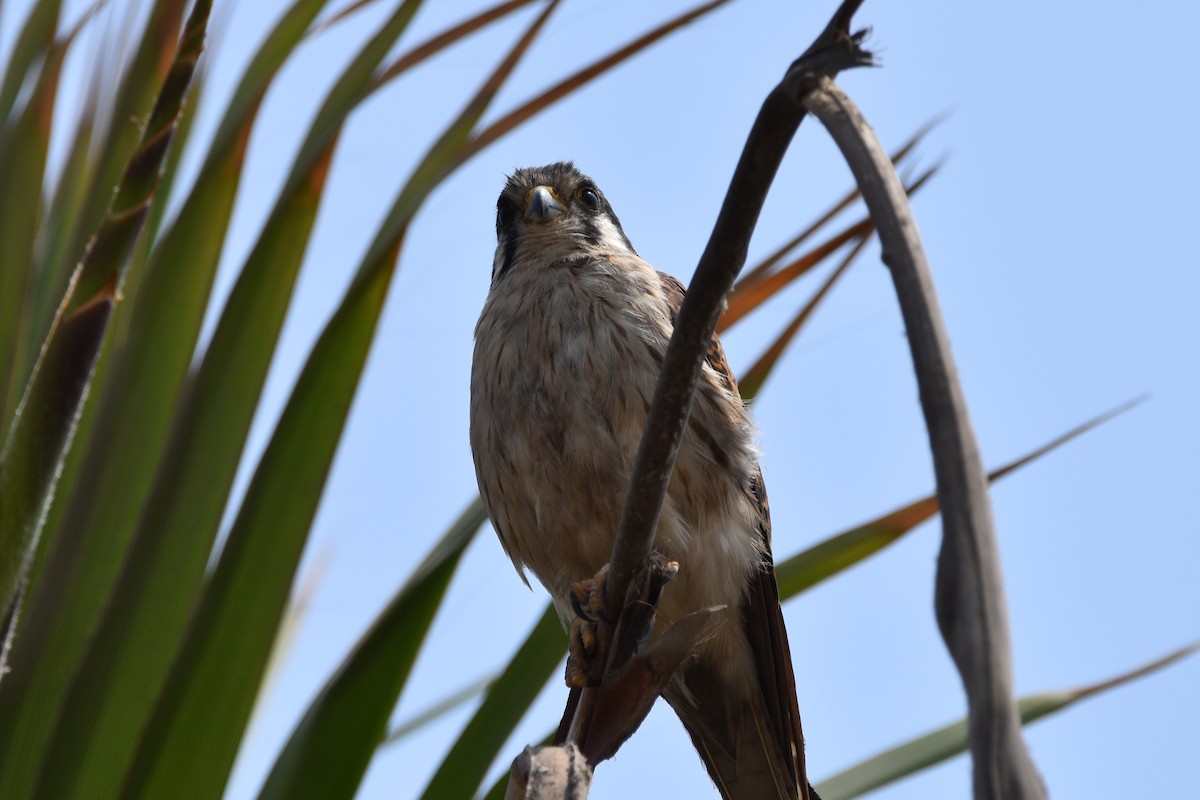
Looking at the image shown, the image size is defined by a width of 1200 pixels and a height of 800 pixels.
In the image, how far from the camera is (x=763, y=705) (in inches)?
124

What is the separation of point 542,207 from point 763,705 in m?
1.38

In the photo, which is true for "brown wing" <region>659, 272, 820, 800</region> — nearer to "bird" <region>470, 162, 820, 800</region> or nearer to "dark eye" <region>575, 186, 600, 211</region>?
"bird" <region>470, 162, 820, 800</region>

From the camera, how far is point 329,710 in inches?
87.8

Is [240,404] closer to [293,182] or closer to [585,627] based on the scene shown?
[293,182]

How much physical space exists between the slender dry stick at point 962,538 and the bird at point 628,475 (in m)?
1.90

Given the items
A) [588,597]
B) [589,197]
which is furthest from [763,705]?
[589,197]

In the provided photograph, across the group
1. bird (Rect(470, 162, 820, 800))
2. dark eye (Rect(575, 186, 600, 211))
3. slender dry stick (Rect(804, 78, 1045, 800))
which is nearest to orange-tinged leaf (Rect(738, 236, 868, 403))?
bird (Rect(470, 162, 820, 800))

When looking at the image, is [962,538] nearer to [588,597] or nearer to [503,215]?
[588,597]

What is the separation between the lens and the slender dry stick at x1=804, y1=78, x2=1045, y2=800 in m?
0.66

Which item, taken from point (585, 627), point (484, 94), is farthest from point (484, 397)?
point (585, 627)

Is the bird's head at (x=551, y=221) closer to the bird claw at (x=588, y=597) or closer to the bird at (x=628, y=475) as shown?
the bird at (x=628, y=475)

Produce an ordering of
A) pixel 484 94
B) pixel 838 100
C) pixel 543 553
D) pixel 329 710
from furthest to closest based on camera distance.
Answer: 1. pixel 543 553
2. pixel 484 94
3. pixel 329 710
4. pixel 838 100

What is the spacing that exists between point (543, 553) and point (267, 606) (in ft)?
3.41

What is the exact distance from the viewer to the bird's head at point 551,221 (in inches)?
132
